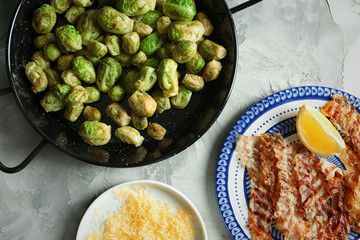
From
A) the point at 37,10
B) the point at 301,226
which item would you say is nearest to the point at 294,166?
the point at 301,226

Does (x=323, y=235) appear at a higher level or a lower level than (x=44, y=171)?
lower

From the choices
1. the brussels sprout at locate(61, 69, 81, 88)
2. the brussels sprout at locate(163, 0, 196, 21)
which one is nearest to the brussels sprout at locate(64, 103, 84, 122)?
the brussels sprout at locate(61, 69, 81, 88)

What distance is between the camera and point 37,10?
196 centimetres

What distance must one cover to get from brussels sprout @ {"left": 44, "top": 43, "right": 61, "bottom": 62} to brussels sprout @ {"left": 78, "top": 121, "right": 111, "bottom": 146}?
1.27ft

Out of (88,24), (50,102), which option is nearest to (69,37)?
(88,24)

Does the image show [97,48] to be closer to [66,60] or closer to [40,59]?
[66,60]

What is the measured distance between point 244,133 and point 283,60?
520 millimetres

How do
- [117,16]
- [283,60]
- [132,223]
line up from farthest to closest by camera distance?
[283,60] → [132,223] → [117,16]

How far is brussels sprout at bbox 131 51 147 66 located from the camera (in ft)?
6.64

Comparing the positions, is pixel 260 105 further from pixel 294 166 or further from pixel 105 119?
pixel 105 119

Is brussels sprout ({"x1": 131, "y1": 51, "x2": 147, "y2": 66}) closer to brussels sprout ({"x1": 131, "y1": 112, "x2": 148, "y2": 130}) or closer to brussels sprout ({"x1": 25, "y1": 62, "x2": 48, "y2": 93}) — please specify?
brussels sprout ({"x1": 131, "y1": 112, "x2": 148, "y2": 130})

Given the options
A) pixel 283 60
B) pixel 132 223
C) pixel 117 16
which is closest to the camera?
pixel 117 16

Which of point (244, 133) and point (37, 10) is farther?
point (244, 133)

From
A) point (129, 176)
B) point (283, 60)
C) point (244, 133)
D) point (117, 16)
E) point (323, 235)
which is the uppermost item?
point (117, 16)
